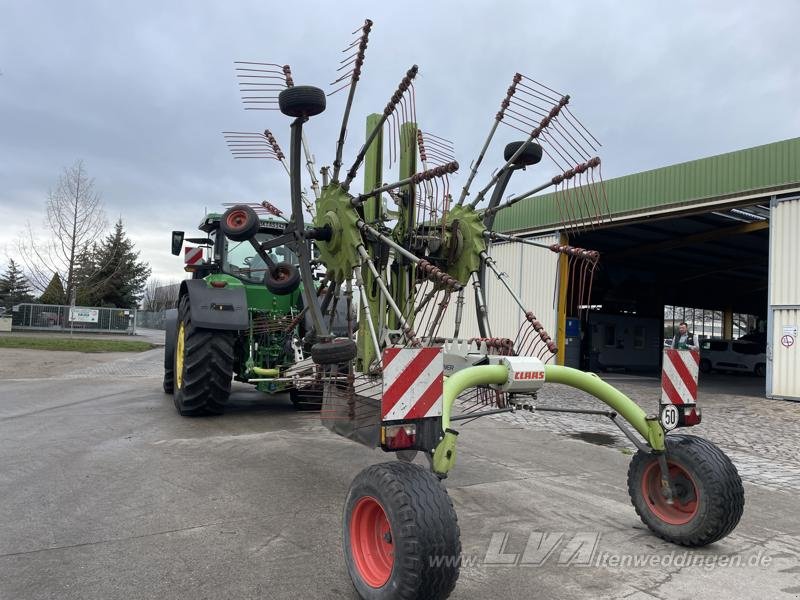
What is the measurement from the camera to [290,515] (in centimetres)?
419

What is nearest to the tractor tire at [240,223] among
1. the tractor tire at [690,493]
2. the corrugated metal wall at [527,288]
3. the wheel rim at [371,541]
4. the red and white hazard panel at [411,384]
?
the red and white hazard panel at [411,384]

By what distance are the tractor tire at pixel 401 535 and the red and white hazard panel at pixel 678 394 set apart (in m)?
1.82

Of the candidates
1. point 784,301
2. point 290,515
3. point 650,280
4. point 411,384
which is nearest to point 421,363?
point 411,384

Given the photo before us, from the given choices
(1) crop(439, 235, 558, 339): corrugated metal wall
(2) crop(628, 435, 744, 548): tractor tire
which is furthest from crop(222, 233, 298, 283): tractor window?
(1) crop(439, 235, 558, 339): corrugated metal wall

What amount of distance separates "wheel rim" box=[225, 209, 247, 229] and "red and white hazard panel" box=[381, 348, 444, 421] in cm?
→ 300

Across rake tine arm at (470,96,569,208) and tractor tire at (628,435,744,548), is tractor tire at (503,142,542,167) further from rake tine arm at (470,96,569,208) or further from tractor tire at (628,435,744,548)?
tractor tire at (628,435,744,548)

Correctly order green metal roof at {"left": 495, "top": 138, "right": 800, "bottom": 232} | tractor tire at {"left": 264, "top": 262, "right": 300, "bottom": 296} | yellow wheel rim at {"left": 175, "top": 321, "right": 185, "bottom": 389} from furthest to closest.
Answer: green metal roof at {"left": 495, "top": 138, "right": 800, "bottom": 232}, yellow wheel rim at {"left": 175, "top": 321, "right": 185, "bottom": 389}, tractor tire at {"left": 264, "top": 262, "right": 300, "bottom": 296}

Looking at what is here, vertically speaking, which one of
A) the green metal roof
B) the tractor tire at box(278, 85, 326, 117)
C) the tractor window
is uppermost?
the green metal roof

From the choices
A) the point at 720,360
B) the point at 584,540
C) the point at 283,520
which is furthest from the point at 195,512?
the point at 720,360

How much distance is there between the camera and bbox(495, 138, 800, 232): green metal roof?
1264 cm

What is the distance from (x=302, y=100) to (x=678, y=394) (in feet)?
10.8

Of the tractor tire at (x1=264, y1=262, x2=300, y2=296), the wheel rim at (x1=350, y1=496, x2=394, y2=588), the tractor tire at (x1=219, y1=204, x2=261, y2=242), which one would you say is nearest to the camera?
the wheel rim at (x1=350, y1=496, x2=394, y2=588)

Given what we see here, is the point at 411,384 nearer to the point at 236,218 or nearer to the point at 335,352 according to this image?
the point at 335,352

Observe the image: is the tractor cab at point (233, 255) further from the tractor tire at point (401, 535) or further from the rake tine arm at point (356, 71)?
the tractor tire at point (401, 535)
